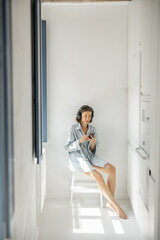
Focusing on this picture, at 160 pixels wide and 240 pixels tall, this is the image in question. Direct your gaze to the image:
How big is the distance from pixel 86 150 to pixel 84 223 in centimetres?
93

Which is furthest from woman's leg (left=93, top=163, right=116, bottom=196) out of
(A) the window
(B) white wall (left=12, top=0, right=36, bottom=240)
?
(A) the window

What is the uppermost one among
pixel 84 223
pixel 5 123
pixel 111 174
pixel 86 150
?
pixel 5 123

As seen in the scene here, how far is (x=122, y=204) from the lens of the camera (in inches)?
160

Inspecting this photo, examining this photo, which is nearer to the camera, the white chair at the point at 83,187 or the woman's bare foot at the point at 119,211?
the woman's bare foot at the point at 119,211

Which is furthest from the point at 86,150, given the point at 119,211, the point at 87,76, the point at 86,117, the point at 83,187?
the point at 87,76

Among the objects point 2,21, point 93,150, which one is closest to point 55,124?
point 93,150

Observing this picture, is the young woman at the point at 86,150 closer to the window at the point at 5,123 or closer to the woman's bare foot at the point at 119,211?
the woman's bare foot at the point at 119,211

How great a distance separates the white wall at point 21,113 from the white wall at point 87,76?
1938 millimetres

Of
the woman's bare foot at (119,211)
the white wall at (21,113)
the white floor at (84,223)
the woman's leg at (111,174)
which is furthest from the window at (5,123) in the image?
the woman's leg at (111,174)

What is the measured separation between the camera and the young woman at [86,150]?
12.6 ft

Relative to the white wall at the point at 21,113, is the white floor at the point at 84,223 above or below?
below

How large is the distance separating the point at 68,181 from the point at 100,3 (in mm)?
2416

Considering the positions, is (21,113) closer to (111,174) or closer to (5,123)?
(5,123)

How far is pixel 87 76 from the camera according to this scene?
4.15 metres
